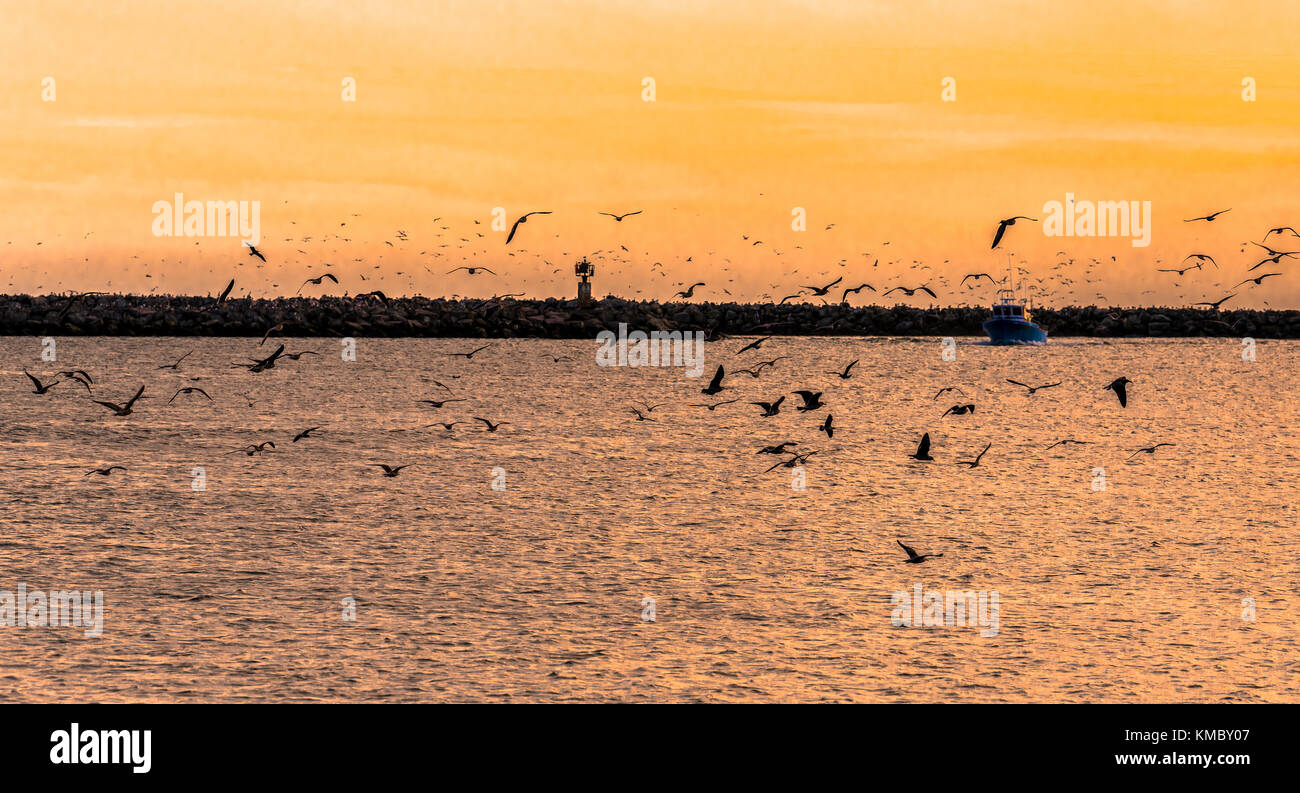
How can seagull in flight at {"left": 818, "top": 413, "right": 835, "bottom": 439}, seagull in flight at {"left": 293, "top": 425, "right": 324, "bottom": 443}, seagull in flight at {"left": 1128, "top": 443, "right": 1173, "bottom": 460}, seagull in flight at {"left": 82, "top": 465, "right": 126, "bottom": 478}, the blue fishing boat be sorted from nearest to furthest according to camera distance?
seagull in flight at {"left": 82, "top": 465, "right": 126, "bottom": 478}
seagull in flight at {"left": 818, "top": 413, "right": 835, "bottom": 439}
seagull in flight at {"left": 293, "top": 425, "right": 324, "bottom": 443}
seagull in flight at {"left": 1128, "top": 443, "right": 1173, "bottom": 460}
the blue fishing boat

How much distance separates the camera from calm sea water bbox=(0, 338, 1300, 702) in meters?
11.4

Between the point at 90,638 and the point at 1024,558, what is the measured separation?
1109 centimetres

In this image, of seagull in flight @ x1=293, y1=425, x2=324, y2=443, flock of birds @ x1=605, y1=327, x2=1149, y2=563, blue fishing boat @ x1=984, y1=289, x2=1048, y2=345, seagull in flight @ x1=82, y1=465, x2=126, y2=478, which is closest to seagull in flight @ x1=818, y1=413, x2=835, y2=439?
flock of birds @ x1=605, y1=327, x2=1149, y2=563

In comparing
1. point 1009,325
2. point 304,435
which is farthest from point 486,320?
point 304,435

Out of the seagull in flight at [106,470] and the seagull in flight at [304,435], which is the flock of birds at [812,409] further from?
the seagull in flight at [106,470]

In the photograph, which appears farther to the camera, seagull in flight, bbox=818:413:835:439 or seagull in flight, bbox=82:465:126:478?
seagull in flight, bbox=818:413:835:439

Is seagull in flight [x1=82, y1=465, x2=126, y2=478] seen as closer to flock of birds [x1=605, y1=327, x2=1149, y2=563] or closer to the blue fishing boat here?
flock of birds [x1=605, y1=327, x2=1149, y2=563]

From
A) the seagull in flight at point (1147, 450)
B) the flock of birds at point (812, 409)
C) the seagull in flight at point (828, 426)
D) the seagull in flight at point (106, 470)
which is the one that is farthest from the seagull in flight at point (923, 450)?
the seagull in flight at point (106, 470)

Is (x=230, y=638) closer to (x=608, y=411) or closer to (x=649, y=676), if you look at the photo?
(x=649, y=676)

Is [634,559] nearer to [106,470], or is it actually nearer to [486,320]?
[106,470]

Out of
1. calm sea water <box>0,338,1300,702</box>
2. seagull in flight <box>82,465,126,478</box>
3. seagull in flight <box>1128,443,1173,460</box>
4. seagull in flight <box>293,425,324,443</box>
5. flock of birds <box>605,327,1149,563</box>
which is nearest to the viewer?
calm sea water <box>0,338,1300,702</box>

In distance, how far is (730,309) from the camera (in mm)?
138625

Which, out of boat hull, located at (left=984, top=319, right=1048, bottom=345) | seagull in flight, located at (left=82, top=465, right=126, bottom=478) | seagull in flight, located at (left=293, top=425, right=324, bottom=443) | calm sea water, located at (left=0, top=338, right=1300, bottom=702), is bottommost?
calm sea water, located at (left=0, top=338, right=1300, bottom=702)

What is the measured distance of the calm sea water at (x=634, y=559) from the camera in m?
11.4
